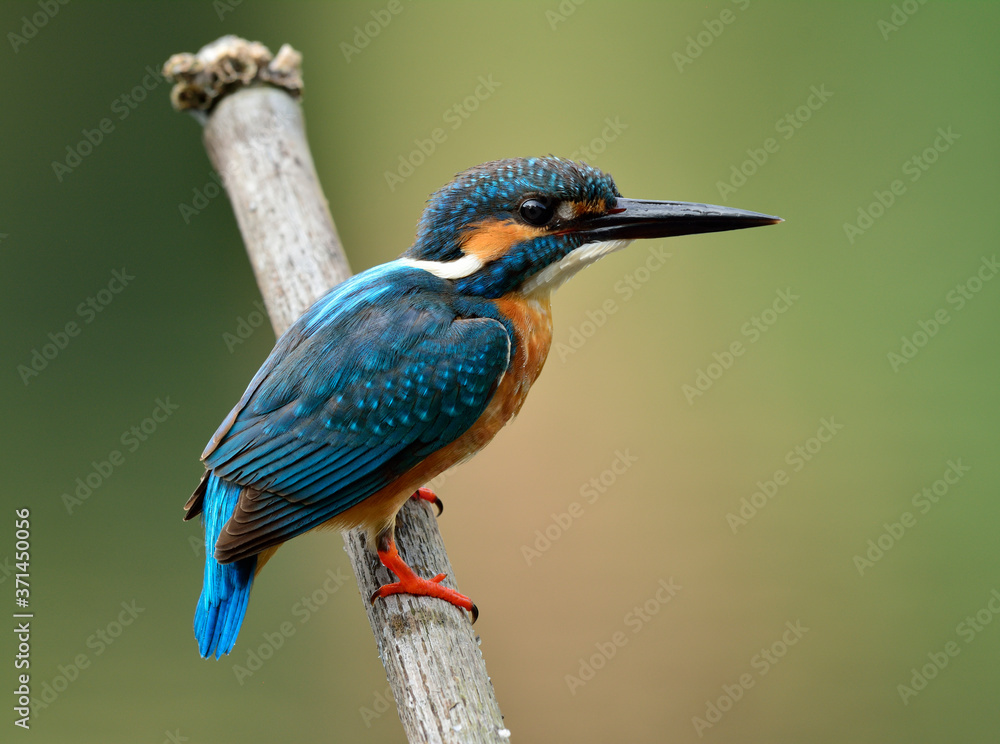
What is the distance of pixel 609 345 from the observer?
3912 mm

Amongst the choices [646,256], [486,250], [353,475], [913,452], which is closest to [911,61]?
[646,256]

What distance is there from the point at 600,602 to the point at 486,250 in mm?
2123
